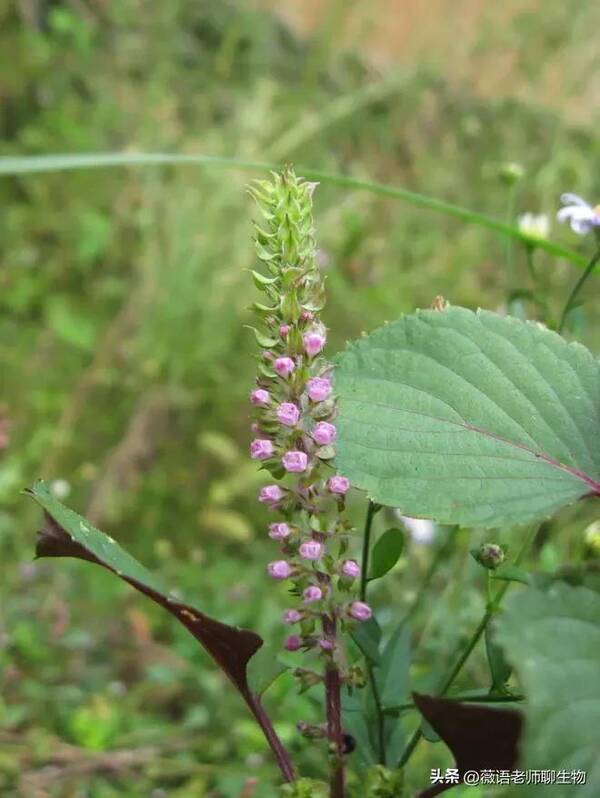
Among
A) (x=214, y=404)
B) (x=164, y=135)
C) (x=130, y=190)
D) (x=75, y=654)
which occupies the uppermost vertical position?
(x=164, y=135)

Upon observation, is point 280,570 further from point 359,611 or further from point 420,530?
point 420,530

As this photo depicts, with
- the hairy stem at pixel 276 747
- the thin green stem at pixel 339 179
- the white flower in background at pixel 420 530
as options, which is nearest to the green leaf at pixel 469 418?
the hairy stem at pixel 276 747

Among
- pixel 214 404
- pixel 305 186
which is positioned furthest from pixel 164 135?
pixel 305 186

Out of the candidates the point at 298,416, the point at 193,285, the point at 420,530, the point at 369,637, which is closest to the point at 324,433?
the point at 298,416

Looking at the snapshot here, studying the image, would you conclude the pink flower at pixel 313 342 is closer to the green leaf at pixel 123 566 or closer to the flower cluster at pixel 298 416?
the flower cluster at pixel 298 416

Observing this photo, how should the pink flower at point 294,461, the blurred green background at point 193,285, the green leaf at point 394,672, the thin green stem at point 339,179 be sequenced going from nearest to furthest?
the pink flower at point 294,461, the green leaf at point 394,672, the thin green stem at point 339,179, the blurred green background at point 193,285

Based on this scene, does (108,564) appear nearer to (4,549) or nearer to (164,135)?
(4,549)
